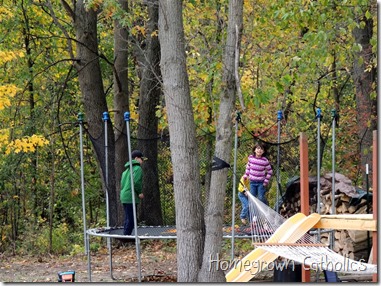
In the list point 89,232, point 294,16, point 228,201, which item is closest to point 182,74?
point 294,16

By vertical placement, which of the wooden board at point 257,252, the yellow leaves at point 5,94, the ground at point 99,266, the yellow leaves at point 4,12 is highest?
the yellow leaves at point 4,12

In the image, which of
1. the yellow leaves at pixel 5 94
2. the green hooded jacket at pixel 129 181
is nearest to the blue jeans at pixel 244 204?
the green hooded jacket at pixel 129 181

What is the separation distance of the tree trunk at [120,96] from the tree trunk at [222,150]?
5.40m

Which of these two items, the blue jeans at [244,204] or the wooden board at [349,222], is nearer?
the wooden board at [349,222]

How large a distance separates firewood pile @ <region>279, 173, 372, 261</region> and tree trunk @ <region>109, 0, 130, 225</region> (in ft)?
9.37

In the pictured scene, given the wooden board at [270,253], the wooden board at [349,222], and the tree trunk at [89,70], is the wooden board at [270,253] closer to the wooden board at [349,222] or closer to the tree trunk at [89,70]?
the wooden board at [349,222]

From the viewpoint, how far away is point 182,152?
8086mm

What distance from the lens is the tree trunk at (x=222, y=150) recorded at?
7.97 m

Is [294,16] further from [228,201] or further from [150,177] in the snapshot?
[228,201]

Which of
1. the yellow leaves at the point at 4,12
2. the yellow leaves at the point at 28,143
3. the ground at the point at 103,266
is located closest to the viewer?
the ground at the point at 103,266

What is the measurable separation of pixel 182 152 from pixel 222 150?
1.35ft

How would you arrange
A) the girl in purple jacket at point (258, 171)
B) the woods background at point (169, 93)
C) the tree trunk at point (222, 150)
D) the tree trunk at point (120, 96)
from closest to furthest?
the tree trunk at point (222, 150), the woods background at point (169, 93), the girl in purple jacket at point (258, 171), the tree trunk at point (120, 96)

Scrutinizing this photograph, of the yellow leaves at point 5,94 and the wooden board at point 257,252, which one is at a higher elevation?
the yellow leaves at point 5,94

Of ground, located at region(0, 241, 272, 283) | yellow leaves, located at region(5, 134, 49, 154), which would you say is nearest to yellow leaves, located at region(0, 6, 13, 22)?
yellow leaves, located at region(5, 134, 49, 154)
